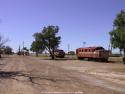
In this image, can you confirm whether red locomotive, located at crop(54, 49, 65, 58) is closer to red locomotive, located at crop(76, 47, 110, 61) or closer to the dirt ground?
red locomotive, located at crop(76, 47, 110, 61)

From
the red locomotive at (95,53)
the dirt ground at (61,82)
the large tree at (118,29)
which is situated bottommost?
the dirt ground at (61,82)

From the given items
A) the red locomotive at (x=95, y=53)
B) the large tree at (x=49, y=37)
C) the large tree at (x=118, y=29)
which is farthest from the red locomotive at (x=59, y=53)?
the large tree at (x=118, y=29)

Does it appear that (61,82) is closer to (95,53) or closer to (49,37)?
(95,53)

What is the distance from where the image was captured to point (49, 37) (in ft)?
294

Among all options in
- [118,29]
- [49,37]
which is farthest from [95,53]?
[49,37]

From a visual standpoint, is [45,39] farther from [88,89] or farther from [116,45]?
[88,89]

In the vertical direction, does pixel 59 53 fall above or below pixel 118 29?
below

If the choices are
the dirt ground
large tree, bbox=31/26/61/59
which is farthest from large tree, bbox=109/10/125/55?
the dirt ground

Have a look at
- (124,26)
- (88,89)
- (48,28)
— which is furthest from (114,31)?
(88,89)

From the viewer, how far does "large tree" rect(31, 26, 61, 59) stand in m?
89.3

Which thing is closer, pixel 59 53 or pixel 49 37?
pixel 49 37

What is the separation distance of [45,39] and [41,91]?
72575mm

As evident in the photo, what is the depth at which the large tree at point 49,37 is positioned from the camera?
89312mm

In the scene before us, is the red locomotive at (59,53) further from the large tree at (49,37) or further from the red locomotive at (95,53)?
the red locomotive at (95,53)
